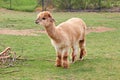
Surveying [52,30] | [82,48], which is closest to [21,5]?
[82,48]

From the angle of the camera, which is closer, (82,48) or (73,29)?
(73,29)

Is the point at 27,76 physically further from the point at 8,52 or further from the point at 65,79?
the point at 8,52

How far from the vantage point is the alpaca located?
8.55 meters

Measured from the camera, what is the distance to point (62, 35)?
8.91 m

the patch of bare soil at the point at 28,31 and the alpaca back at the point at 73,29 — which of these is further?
the patch of bare soil at the point at 28,31

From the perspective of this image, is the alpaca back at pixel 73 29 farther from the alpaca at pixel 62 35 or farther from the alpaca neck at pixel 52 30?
the alpaca neck at pixel 52 30

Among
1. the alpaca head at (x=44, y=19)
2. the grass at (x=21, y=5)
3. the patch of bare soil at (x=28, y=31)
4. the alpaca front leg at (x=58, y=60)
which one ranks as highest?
the alpaca head at (x=44, y=19)

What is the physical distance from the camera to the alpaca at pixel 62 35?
8.55 meters

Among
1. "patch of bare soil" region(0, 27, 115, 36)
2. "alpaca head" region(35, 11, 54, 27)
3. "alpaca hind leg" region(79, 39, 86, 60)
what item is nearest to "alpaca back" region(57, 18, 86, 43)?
"alpaca hind leg" region(79, 39, 86, 60)

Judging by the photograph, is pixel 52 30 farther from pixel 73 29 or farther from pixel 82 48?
pixel 82 48

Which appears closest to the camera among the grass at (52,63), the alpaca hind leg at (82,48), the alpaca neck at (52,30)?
the grass at (52,63)

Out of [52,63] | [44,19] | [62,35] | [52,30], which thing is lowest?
[52,63]

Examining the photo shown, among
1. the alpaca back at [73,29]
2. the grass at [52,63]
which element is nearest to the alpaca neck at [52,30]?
the alpaca back at [73,29]

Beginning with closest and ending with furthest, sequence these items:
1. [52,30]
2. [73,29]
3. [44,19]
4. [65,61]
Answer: [44,19] → [52,30] → [65,61] → [73,29]
